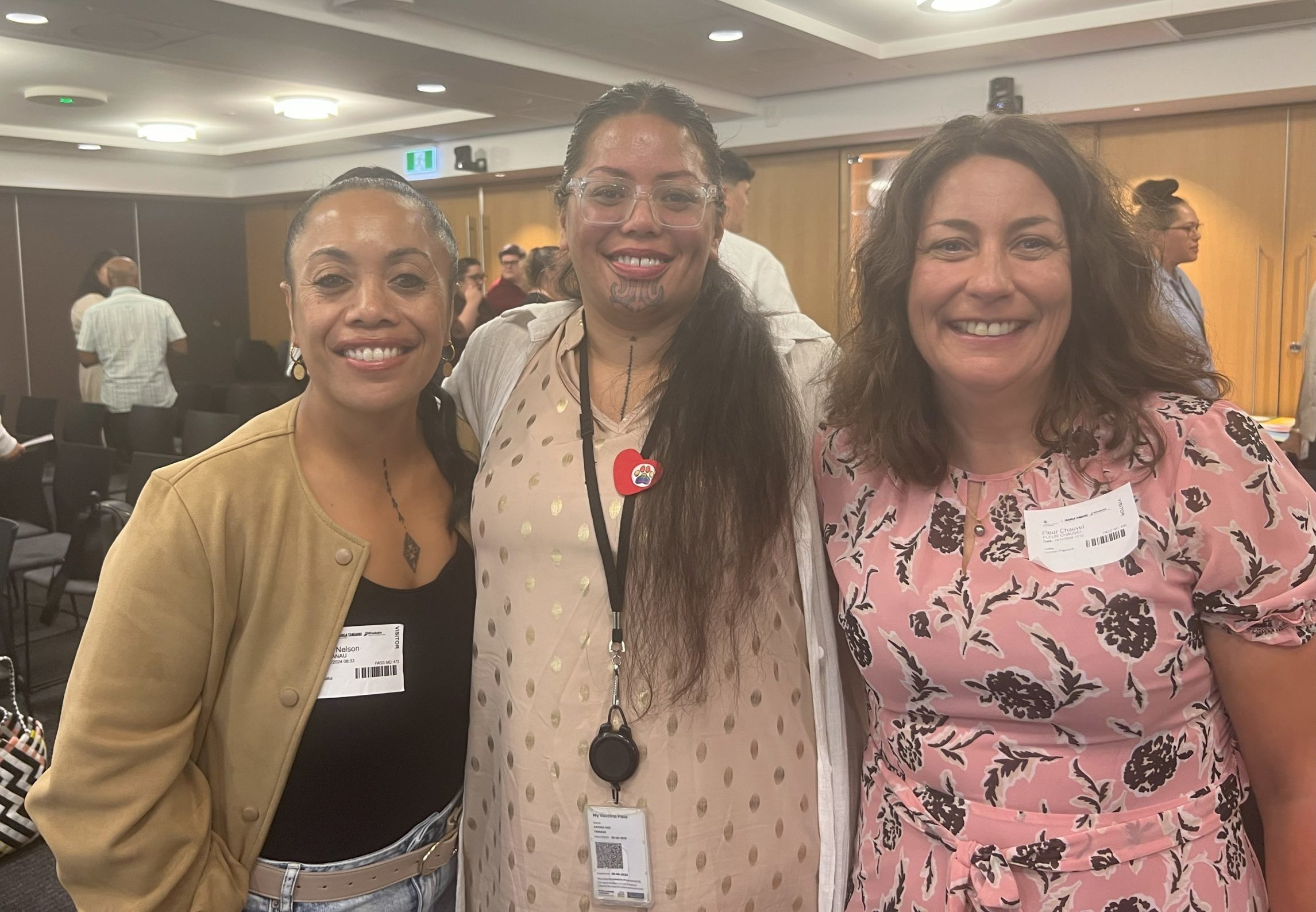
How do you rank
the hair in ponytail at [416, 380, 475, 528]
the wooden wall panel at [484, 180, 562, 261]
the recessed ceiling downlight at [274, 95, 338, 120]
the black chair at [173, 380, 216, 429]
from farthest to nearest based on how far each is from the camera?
the wooden wall panel at [484, 180, 562, 261] → the black chair at [173, 380, 216, 429] → the recessed ceiling downlight at [274, 95, 338, 120] → the hair in ponytail at [416, 380, 475, 528]

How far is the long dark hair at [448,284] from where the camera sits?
4.88 feet

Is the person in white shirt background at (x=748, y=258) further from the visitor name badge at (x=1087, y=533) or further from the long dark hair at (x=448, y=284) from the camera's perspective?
the visitor name badge at (x=1087, y=533)

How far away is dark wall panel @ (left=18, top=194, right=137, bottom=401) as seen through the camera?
11.5m

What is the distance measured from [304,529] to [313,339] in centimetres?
27

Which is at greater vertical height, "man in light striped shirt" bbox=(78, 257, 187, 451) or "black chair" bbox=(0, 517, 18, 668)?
"man in light striped shirt" bbox=(78, 257, 187, 451)

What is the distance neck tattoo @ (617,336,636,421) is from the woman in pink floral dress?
15.3 inches

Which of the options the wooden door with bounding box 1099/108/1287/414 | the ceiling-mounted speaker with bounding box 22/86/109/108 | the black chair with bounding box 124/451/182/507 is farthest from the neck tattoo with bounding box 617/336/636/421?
the ceiling-mounted speaker with bounding box 22/86/109/108

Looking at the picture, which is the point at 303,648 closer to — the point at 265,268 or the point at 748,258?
the point at 748,258

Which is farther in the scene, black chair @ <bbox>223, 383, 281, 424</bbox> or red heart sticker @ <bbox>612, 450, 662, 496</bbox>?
black chair @ <bbox>223, 383, 281, 424</bbox>

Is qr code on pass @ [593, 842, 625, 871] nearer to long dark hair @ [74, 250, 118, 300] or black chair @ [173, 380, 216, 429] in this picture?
long dark hair @ [74, 250, 118, 300]

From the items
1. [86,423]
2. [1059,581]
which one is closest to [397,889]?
[1059,581]

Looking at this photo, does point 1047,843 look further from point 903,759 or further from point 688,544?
point 688,544

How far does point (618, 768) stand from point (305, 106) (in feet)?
26.9

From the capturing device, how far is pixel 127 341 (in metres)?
8.02
